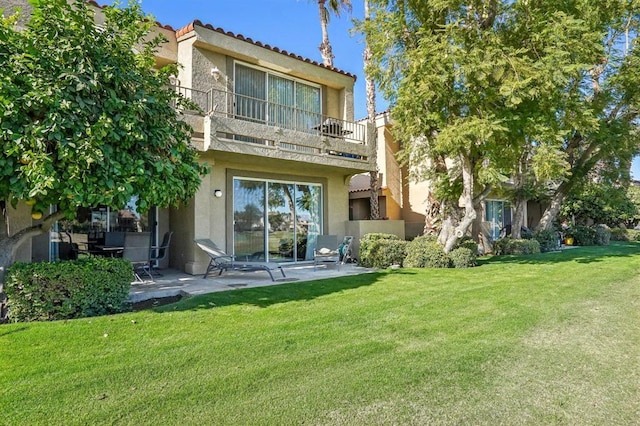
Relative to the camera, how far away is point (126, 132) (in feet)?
21.7

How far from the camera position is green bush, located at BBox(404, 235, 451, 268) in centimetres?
1313

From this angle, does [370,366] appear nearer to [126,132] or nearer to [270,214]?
[126,132]

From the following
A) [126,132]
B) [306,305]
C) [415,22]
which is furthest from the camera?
[415,22]

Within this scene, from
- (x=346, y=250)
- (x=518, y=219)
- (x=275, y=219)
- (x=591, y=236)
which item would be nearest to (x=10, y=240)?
(x=275, y=219)

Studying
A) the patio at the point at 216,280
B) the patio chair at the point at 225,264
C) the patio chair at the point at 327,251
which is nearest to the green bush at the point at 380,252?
the patio at the point at 216,280

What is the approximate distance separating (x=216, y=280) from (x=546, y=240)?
720 inches

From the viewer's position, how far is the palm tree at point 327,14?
2089cm

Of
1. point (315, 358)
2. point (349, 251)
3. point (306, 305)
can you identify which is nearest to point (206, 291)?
point (306, 305)

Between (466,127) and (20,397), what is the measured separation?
11862mm

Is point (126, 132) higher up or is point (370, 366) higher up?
point (126, 132)

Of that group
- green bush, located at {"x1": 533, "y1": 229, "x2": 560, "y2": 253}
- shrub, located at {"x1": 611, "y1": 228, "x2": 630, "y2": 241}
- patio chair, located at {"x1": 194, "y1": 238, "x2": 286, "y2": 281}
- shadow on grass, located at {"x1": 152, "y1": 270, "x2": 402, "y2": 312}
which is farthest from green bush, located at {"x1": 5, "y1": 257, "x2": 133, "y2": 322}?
shrub, located at {"x1": 611, "y1": 228, "x2": 630, "y2": 241}

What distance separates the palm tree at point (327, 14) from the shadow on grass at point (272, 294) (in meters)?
14.7

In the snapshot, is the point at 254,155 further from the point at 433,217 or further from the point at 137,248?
the point at 433,217

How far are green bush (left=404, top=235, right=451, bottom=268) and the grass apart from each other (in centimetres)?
497
